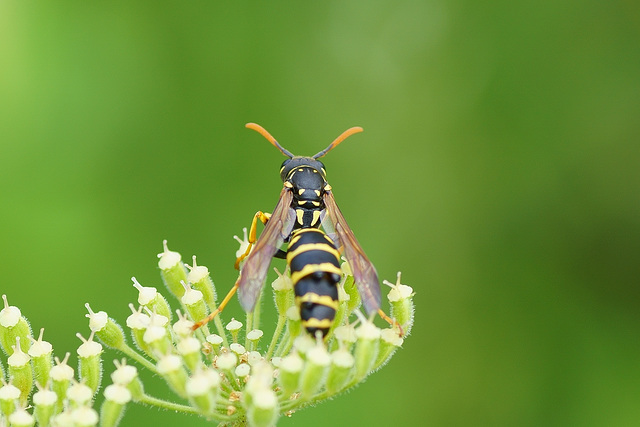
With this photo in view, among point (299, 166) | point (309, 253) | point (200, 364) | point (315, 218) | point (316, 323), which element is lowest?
point (200, 364)

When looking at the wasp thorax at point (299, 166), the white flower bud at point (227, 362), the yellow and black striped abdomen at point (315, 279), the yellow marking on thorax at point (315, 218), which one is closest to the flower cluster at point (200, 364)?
the white flower bud at point (227, 362)

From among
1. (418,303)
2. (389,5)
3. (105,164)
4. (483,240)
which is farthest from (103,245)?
(389,5)

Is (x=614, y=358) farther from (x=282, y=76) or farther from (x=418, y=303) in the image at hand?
(x=282, y=76)

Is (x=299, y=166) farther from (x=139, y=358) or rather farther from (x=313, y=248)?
(x=139, y=358)

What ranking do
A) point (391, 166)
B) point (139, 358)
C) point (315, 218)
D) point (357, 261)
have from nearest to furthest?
point (139, 358)
point (357, 261)
point (315, 218)
point (391, 166)

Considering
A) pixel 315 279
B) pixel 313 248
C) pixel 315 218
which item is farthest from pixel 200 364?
pixel 315 218

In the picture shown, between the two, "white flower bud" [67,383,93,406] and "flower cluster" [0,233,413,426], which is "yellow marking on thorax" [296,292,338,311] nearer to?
"flower cluster" [0,233,413,426]
